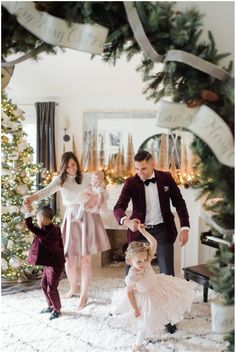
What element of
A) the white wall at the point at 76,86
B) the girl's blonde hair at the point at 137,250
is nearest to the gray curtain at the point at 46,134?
the white wall at the point at 76,86

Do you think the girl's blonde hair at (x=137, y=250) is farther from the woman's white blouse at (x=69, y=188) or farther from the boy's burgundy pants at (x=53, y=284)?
the woman's white blouse at (x=69, y=188)

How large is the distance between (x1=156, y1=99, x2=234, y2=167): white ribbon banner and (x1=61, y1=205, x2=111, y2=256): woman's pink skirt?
1866 mm

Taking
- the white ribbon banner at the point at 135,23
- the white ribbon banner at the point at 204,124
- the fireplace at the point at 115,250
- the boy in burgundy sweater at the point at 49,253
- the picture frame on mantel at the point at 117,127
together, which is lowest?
the fireplace at the point at 115,250

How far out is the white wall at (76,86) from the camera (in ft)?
12.2

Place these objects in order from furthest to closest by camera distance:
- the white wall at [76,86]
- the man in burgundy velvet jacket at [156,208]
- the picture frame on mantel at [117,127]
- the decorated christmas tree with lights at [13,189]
Result: the picture frame on mantel at [117,127] < the white wall at [76,86] < the decorated christmas tree with lights at [13,189] < the man in burgundy velvet jacket at [156,208]

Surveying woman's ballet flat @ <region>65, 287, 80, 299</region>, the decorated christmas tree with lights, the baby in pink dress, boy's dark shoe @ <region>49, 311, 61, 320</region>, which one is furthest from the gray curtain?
boy's dark shoe @ <region>49, 311, 61, 320</region>

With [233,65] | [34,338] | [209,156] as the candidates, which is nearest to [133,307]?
[34,338]

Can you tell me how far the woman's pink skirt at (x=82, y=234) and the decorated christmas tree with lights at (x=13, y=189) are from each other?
496 millimetres

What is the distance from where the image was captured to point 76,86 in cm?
410

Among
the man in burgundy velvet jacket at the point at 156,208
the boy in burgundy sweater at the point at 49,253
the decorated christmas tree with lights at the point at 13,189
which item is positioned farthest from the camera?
the decorated christmas tree with lights at the point at 13,189

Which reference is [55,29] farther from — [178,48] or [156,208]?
[156,208]

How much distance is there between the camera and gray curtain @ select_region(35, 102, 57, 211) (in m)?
4.13

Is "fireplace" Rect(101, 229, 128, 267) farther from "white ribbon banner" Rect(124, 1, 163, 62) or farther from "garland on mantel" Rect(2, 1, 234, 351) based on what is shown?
"white ribbon banner" Rect(124, 1, 163, 62)

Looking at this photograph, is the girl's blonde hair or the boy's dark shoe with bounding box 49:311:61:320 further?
the boy's dark shoe with bounding box 49:311:61:320
